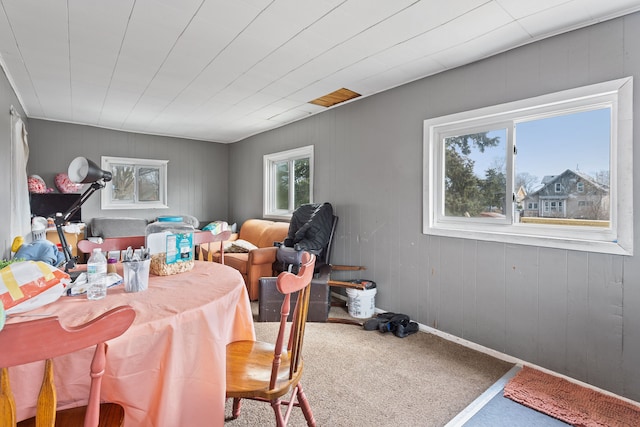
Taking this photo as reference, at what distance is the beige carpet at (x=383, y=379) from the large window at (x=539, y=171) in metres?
0.94

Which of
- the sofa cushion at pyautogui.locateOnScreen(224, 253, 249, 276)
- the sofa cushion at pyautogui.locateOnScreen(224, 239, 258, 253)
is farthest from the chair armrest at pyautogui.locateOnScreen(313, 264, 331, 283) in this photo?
the sofa cushion at pyautogui.locateOnScreen(224, 239, 258, 253)

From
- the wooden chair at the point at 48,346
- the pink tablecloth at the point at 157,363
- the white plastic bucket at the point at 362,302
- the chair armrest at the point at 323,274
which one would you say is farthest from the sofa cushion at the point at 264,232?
the wooden chair at the point at 48,346

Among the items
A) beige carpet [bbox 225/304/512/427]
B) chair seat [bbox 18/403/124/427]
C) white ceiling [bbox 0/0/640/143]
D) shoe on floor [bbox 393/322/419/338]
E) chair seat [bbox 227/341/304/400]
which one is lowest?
beige carpet [bbox 225/304/512/427]

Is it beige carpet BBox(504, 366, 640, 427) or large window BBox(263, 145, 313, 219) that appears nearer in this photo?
beige carpet BBox(504, 366, 640, 427)

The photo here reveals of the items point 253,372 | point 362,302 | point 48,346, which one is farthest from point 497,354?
point 48,346

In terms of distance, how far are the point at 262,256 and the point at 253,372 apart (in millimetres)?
2378

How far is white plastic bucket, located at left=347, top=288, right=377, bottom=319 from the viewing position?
318 centimetres

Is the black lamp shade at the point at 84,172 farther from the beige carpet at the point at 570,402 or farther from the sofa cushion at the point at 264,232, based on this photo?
the beige carpet at the point at 570,402

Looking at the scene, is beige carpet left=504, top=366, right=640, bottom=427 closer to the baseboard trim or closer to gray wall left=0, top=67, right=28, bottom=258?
the baseboard trim

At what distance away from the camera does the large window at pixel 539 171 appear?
1942mm

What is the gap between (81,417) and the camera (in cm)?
99

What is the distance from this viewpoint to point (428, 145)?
2.88m

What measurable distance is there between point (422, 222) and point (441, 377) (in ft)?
4.18

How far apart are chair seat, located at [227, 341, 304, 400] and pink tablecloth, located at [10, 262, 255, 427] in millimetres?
106
